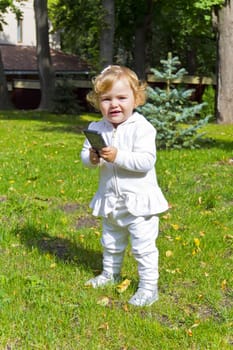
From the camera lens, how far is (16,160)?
991 centimetres

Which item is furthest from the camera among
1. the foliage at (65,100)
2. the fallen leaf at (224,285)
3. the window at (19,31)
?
the window at (19,31)

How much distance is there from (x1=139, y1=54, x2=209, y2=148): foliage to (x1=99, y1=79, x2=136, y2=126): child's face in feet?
21.7

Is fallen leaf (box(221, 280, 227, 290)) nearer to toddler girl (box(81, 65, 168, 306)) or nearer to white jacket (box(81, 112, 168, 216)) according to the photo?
toddler girl (box(81, 65, 168, 306))

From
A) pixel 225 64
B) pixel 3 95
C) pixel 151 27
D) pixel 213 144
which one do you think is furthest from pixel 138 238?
pixel 151 27

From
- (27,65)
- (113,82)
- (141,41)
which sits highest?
(141,41)

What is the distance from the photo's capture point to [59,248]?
514 cm

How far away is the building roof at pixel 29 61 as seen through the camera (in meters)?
34.3

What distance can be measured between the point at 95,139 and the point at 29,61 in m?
34.3

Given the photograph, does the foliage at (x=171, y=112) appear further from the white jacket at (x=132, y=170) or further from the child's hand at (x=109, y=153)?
the child's hand at (x=109, y=153)

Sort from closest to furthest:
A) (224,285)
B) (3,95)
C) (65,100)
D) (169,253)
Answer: (224,285), (169,253), (65,100), (3,95)

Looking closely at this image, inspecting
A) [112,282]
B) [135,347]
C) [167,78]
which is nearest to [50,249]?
[112,282]

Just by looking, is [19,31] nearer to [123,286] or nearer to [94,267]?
[94,267]

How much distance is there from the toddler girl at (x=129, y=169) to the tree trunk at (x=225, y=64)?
1448 centimetres

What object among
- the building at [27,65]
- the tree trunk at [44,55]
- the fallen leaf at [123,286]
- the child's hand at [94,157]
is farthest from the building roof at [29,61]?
the child's hand at [94,157]
